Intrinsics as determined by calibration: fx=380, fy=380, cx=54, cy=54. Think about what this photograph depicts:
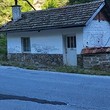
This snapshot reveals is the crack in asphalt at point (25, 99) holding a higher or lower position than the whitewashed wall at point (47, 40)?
lower

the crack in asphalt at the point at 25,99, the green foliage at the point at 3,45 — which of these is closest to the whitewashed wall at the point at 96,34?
the green foliage at the point at 3,45

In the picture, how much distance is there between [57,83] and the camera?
46.7ft

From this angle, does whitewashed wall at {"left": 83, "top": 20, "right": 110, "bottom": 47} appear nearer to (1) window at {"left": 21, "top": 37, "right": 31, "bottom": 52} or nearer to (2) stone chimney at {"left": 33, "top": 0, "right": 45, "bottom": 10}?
(1) window at {"left": 21, "top": 37, "right": 31, "bottom": 52}

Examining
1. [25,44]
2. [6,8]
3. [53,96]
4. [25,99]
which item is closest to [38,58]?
[25,44]

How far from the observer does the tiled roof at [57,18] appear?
2575 centimetres

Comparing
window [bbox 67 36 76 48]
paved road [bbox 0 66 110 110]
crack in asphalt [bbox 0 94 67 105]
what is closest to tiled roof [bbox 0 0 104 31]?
window [bbox 67 36 76 48]

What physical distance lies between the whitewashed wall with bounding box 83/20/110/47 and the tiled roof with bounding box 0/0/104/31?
3.18 feet

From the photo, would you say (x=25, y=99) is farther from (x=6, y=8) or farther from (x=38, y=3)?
(x=38, y=3)

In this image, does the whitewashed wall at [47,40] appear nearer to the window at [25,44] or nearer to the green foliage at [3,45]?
the window at [25,44]

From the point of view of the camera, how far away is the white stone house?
2594cm

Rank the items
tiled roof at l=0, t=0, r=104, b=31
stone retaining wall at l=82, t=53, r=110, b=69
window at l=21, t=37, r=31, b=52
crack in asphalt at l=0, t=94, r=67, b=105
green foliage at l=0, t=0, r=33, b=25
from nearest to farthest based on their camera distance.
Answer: crack in asphalt at l=0, t=94, r=67, b=105
stone retaining wall at l=82, t=53, r=110, b=69
tiled roof at l=0, t=0, r=104, b=31
window at l=21, t=37, r=31, b=52
green foliage at l=0, t=0, r=33, b=25

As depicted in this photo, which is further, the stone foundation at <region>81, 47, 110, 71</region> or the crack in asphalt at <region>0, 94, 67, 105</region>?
the stone foundation at <region>81, 47, 110, 71</region>

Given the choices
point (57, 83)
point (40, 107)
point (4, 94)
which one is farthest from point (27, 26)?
point (40, 107)

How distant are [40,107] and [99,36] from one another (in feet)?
60.2
